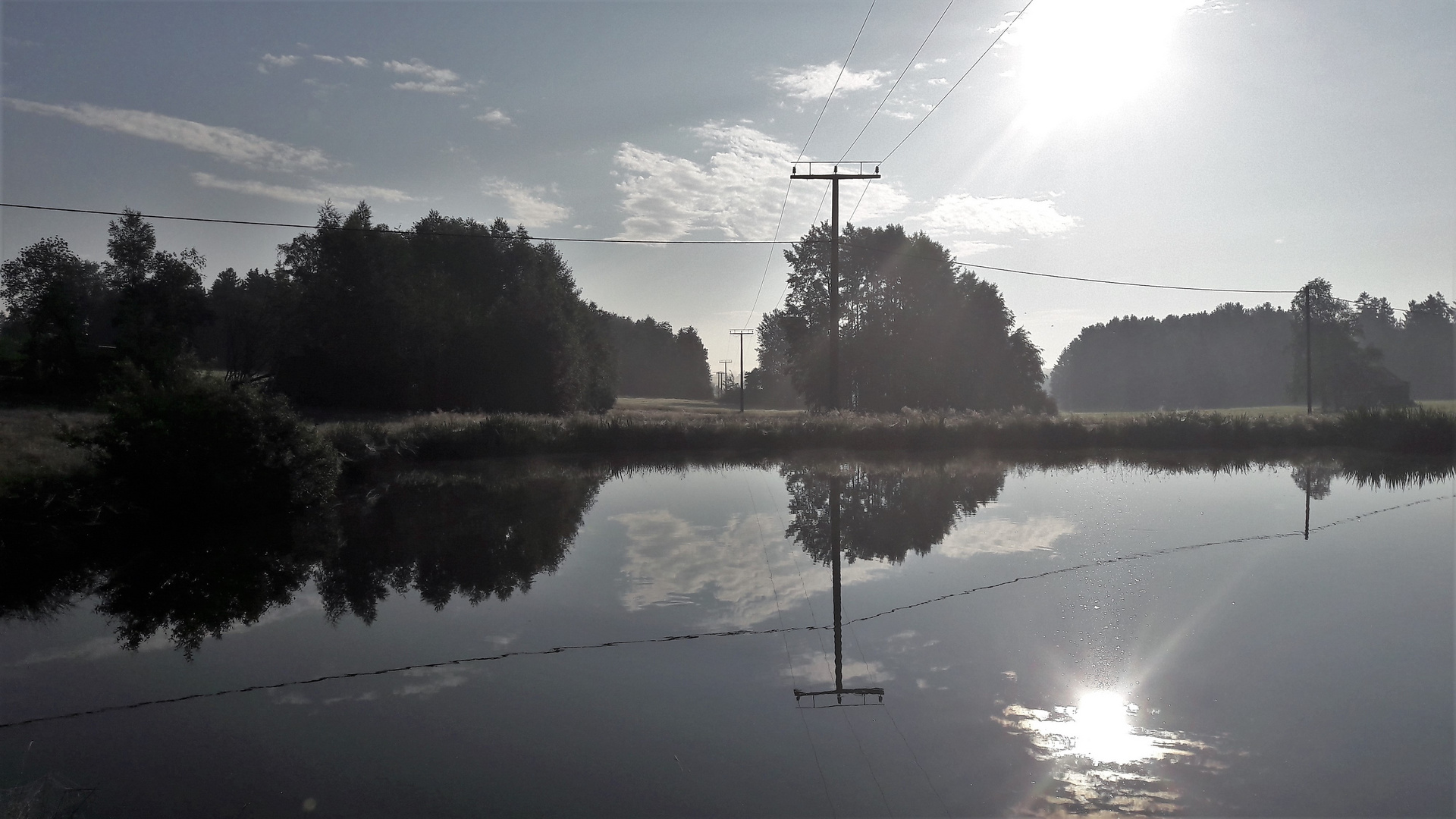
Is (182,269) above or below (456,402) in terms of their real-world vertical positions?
above

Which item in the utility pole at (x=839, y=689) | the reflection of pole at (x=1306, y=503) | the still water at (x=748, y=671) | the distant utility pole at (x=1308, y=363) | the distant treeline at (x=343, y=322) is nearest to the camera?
the still water at (x=748, y=671)

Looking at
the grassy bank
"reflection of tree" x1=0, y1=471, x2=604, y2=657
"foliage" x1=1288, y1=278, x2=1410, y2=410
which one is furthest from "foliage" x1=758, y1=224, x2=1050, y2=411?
"reflection of tree" x1=0, y1=471, x2=604, y2=657

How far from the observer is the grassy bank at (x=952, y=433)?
2616 cm

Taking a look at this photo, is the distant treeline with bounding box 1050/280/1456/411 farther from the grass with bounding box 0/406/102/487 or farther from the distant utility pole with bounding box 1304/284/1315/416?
the grass with bounding box 0/406/102/487

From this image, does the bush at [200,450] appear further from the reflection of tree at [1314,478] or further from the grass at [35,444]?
the reflection of tree at [1314,478]

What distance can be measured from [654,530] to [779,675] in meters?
6.63

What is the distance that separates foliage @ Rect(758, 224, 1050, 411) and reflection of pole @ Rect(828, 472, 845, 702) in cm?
3245

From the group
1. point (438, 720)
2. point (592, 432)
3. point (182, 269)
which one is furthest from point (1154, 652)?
point (182, 269)

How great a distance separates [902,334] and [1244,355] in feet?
246

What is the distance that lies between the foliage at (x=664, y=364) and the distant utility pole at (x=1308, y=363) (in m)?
61.8

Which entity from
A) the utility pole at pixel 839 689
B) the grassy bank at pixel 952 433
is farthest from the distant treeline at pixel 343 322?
the utility pole at pixel 839 689

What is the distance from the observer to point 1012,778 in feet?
14.8

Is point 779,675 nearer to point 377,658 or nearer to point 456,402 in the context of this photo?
point 377,658

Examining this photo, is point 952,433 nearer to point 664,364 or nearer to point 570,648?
point 570,648
